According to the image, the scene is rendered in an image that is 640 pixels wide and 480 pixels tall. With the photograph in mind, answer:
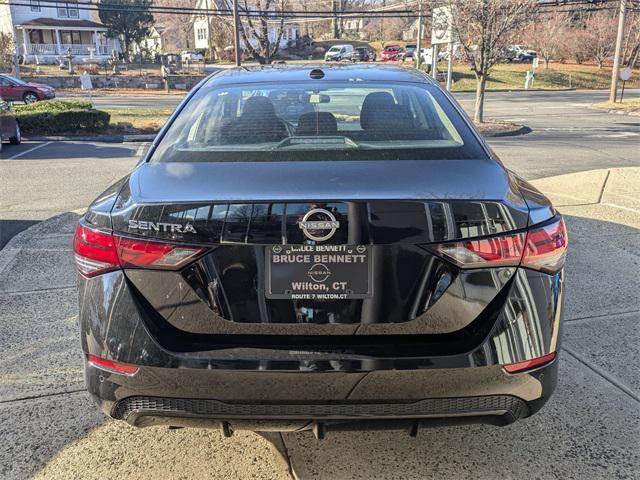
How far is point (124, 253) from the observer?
1.88 m

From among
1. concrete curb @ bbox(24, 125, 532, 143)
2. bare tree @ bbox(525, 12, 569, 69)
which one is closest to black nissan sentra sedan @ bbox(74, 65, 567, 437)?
concrete curb @ bbox(24, 125, 532, 143)

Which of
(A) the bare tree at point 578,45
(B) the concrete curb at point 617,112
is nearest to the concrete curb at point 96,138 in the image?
(B) the concrete curb at point 617,112

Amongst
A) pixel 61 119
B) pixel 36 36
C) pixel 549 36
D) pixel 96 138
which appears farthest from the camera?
pixel 36 36

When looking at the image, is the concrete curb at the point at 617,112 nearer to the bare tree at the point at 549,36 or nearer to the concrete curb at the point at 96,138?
the concrete curb at the point at 96,138

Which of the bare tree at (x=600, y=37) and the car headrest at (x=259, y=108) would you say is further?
the bare tree at (x=600, y=37)

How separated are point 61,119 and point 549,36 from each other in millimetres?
48412

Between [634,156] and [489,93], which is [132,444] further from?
[489,93]

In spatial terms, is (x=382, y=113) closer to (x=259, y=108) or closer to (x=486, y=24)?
(x=259, y=108)

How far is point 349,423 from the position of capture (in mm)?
1926

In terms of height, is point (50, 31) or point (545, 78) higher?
point (50, 31)

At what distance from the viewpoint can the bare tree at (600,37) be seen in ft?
162

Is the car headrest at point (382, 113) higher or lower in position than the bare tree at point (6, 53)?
lower

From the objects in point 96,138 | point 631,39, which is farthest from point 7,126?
point 631,39

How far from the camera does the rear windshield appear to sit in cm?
229
